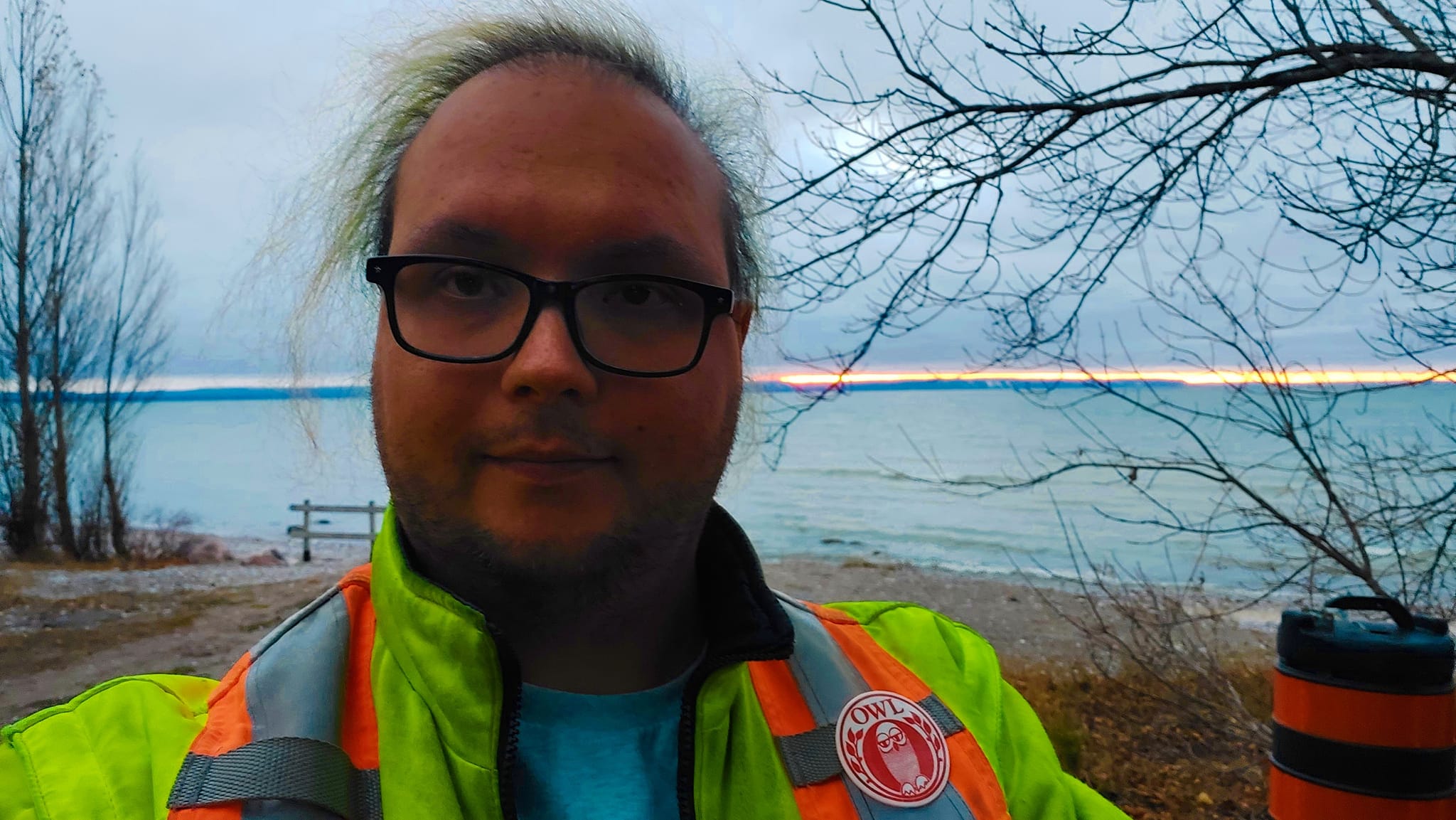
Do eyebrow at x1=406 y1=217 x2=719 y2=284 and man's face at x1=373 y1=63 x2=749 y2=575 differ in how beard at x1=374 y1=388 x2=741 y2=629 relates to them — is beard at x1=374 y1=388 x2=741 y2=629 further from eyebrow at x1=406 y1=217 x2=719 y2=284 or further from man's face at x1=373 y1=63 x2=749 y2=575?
eyebrow at x1=406 y1=217 x2=719 y2=284

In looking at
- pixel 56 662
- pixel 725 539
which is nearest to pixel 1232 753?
pixel 725 539

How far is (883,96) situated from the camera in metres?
3.24

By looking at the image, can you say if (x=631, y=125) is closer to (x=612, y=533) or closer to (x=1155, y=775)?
(x=612, y=533)

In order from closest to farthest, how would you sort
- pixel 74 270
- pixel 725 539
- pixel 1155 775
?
1. pixel 725 539
2. pixel 1155 775
3. pixel 74 270

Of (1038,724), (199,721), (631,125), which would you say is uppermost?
(631,125)

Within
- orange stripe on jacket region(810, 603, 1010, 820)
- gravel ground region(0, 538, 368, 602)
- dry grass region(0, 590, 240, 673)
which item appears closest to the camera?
orange stripe on jacket region(810, 603, 1010, 820)

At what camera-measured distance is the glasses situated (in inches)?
41.1


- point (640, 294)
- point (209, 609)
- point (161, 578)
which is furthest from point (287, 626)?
point (161, 578)

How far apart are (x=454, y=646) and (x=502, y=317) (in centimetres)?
40

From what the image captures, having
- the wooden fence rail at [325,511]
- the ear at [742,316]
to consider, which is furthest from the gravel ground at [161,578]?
the ear at [742,316]

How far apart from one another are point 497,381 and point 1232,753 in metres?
5.43

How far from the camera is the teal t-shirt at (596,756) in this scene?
1.07m

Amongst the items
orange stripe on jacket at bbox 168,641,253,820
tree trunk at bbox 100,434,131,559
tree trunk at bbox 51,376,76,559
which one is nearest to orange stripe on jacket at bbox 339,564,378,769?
orange stripe on jacket at bbox 168,641,253,820

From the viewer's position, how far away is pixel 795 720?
1.21 meters
